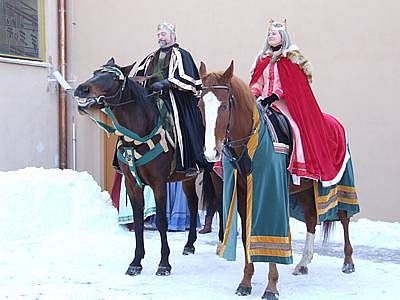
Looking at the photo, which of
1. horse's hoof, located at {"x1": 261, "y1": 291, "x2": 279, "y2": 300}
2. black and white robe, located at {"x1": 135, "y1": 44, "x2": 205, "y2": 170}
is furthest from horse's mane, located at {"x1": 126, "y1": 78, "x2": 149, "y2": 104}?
horse's hoof, located at {"x1": 261, "y1": 291, "x2": 279, "y2": 300}

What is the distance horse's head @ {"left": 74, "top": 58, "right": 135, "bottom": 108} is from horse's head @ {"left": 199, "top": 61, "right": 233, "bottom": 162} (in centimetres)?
128

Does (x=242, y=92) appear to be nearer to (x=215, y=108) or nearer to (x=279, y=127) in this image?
(x=215, y=108)

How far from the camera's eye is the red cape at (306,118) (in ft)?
16.4

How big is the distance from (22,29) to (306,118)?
711 centimetres

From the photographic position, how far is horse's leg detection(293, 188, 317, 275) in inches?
221

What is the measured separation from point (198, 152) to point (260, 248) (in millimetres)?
1735

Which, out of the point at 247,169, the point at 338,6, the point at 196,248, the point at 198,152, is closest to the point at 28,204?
the point at 196,248

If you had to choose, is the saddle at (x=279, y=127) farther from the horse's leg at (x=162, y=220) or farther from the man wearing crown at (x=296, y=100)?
the horse's leg at (x=162, y=220)

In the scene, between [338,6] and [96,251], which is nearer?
[96,251]

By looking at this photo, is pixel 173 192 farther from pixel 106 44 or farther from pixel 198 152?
pixel 106 44

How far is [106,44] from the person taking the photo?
10625 mm

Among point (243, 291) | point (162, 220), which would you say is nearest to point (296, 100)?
point (243, 291)

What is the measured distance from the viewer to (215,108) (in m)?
4.22

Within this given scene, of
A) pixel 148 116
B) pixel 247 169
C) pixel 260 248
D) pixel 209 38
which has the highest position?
pixel 209 38
